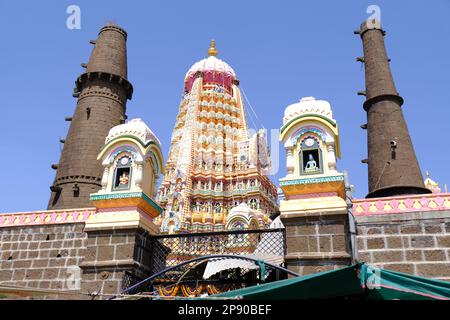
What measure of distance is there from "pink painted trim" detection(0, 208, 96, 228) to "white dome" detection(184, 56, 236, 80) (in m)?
31.5

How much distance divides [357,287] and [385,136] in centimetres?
1454

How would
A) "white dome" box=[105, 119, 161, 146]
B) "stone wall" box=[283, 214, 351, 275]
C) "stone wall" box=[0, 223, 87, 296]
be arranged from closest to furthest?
"stone wall" box=[283, 214, 351, 275], "white dome" box=[105, 119, 161, 146], "stone wall" box=[0, 223, 87, 296]

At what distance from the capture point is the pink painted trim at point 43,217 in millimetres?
9153

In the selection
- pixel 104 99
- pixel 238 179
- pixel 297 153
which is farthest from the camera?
pixel 238 179

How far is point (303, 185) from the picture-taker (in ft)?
23.8

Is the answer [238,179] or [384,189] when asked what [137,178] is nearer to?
[384,189]

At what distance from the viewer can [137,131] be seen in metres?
8.48

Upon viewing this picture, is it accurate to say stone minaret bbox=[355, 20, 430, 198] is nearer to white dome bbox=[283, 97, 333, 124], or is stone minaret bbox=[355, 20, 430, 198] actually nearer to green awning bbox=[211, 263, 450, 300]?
white dome bbox=[283, 97, 333, 124]

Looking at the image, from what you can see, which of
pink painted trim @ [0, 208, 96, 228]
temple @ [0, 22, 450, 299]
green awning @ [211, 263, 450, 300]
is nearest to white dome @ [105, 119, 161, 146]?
temple @ [0, 22, 450, 299]

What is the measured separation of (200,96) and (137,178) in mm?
29128

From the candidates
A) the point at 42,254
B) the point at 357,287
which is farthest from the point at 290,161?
the point at 42,254

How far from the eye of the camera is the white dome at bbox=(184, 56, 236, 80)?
39594mm
